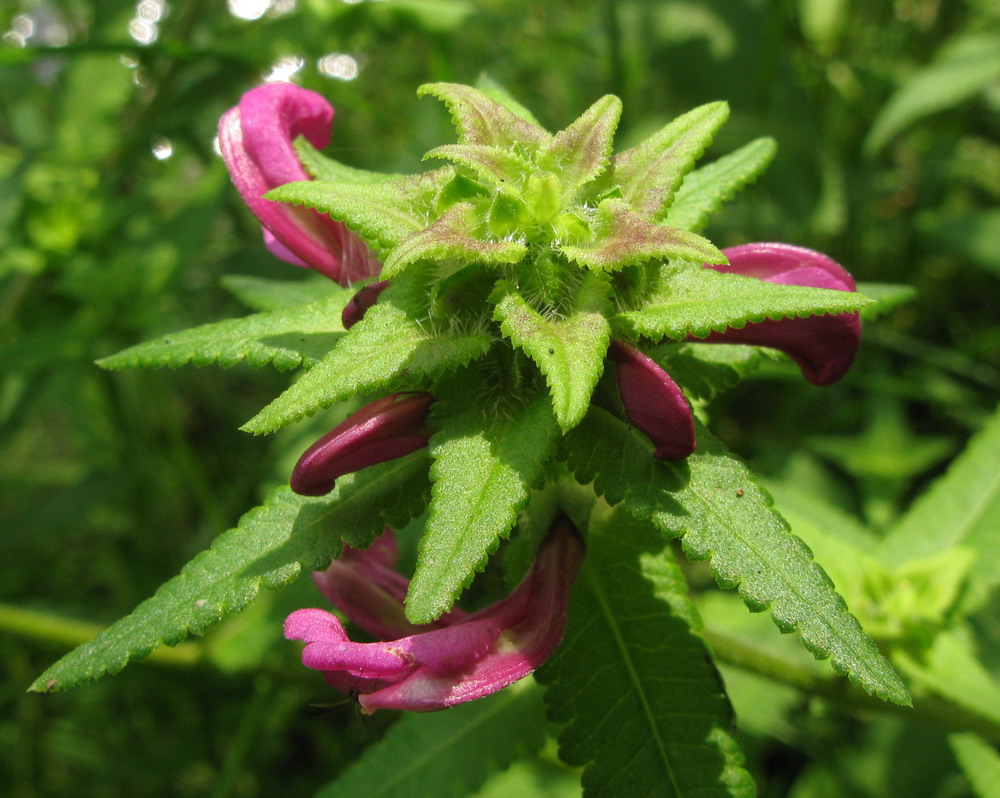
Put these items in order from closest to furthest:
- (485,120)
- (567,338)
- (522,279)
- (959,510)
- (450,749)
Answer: (567,338), (522,279), (485,120), (450,749), (959,510)

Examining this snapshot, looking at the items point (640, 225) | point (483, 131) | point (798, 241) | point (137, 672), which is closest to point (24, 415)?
point (137, 672)

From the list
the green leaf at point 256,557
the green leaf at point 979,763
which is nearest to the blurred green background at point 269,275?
the green leaf at point 979,763

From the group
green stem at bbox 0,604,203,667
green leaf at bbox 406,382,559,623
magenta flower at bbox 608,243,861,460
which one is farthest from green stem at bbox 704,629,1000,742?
green stem at bbox 0,604,203,667

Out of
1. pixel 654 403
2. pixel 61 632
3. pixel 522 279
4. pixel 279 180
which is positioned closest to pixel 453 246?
pixel 522 279

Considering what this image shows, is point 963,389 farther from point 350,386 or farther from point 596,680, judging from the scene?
point 350,386

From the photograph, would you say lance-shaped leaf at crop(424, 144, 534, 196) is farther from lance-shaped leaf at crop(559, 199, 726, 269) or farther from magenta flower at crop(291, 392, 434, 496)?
magenta flower at crop(291, 392, 434, 496)

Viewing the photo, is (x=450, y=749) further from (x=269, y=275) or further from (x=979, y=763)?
(x=269, y=275)
